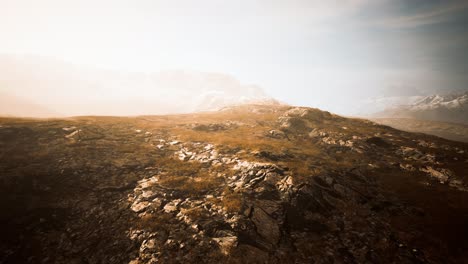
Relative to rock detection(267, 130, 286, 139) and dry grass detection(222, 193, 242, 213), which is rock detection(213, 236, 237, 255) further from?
rock detection(267, 130, 286, 139)

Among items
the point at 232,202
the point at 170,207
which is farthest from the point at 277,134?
the point at 170,207

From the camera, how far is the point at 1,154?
1231 inches

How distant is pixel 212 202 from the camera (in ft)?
88.6

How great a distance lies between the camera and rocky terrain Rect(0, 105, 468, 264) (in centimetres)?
2027

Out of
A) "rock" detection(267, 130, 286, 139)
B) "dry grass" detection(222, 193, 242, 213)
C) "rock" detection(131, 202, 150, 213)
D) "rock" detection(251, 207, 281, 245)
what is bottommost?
"rock" detection(251, 207, 281, 245)

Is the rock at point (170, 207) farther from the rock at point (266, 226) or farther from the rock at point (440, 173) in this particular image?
the rock at point (440, 173)

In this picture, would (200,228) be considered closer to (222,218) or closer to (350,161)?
(222,218)

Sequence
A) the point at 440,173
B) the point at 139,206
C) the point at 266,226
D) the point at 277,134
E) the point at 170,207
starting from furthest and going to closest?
the point at 277,134, the point at 440,173, the point at 170,207, the point at 139,206, the point at 266,226

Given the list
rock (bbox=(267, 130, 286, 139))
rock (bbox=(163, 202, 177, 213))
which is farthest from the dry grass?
rock (bbox=(267, 130, 286, 139))

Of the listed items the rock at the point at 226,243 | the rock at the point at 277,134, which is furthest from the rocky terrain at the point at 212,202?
the rock at the point at 277,134

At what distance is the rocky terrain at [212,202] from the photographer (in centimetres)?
2027

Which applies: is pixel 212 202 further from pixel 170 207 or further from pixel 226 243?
pixel 226 243

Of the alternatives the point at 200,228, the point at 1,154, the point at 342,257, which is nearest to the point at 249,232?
the point at 200,228

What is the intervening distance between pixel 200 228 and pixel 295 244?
9346 mm
